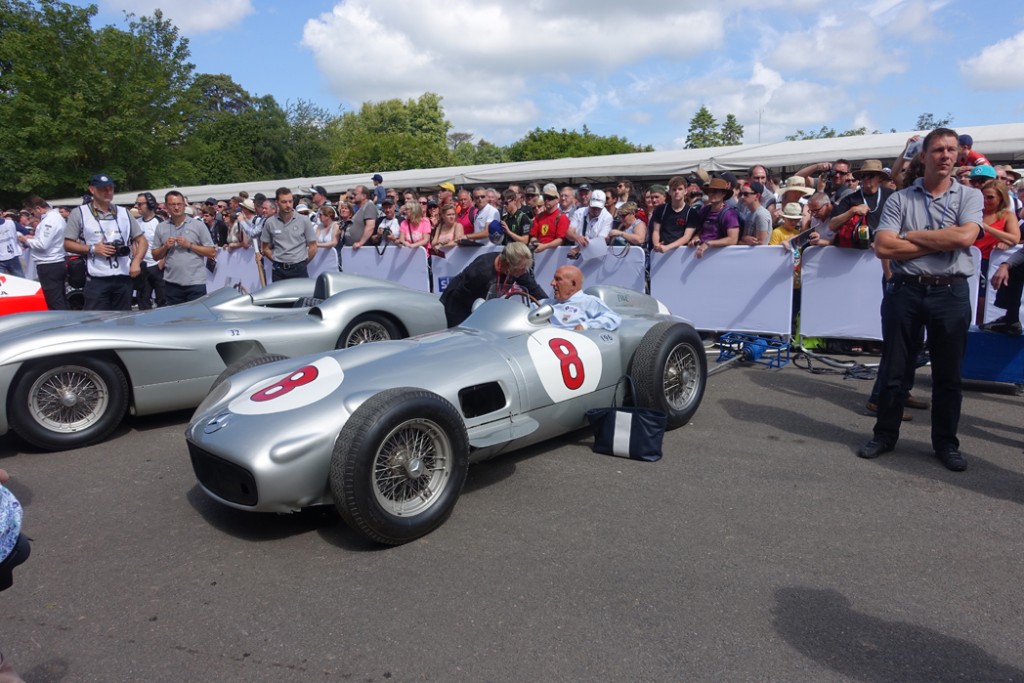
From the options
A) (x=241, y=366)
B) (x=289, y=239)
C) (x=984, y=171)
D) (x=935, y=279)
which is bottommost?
(x=241, y=366)

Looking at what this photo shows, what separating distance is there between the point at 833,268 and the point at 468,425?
5.13 meters

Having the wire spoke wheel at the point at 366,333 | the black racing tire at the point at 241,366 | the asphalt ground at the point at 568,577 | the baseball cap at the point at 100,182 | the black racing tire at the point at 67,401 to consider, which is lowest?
the asphalt ground at the point at 568,577

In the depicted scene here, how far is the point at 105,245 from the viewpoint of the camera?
7.23 m

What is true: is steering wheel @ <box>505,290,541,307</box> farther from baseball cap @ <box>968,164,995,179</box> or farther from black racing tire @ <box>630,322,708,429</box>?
baseball cap @ <box>968,164,995,179</box>

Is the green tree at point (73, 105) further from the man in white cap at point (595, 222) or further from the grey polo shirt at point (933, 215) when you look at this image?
the grey polo shirt at point (933, 215)

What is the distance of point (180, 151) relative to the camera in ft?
136

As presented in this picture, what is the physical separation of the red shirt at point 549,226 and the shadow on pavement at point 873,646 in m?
6.56

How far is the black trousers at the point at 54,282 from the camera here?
30.8 ft

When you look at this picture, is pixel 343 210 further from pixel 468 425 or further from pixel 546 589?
pixel 546 589

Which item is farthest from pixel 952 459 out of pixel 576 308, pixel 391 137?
pixel 391 137

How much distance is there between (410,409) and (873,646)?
2.07m

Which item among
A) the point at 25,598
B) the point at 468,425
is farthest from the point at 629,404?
the point at 25,598

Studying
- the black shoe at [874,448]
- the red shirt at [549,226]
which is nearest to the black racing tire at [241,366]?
the black shoe at [874,448]

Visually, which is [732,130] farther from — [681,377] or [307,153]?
[681,377]
